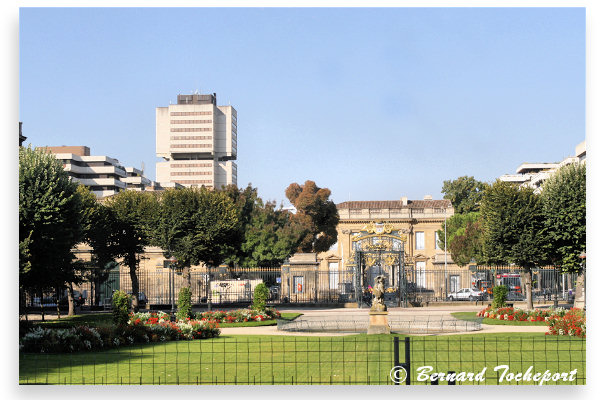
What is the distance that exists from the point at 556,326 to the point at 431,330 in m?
4.61

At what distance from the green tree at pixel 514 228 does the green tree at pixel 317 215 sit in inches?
1341

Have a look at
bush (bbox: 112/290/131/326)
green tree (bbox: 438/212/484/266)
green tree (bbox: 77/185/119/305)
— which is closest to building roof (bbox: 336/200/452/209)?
green tree (bbox: 438/212/484/266)

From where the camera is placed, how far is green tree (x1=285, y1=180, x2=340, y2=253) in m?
72.6

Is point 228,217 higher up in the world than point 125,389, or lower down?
higher up

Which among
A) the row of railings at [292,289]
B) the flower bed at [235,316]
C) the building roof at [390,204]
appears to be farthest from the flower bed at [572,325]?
the building roof at [390,204]

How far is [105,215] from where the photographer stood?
42.2 meters

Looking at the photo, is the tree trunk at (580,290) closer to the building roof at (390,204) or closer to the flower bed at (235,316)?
the flower bed at (235,316)

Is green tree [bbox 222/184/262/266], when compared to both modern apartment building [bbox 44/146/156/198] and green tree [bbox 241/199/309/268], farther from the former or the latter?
modern apartment building [bbox 44/146/156/198]

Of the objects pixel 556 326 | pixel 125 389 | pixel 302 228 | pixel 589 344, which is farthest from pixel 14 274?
pixel 302 228

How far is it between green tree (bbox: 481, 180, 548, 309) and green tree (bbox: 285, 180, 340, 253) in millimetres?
34059

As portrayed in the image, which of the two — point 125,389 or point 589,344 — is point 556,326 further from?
point 125,389

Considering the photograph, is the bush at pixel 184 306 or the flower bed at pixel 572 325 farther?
the bush at pixel 184 306

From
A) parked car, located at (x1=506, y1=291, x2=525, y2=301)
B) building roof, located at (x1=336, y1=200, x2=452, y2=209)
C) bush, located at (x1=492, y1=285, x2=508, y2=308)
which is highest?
building roof, located at (x1=336, y1=200, x2=452, y2=209)

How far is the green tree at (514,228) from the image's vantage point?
36.3m
